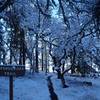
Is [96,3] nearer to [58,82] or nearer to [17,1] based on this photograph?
[17,1]

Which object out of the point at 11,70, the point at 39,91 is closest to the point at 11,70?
the point at 11,70

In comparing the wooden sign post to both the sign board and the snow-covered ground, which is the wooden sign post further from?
the snow-covered ground

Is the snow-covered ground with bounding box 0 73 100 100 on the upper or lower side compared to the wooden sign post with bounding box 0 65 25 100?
lower

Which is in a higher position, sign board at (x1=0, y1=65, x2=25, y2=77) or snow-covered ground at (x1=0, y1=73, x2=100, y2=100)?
sign board at (x1=0, y1=65, x2=25, y2=77)

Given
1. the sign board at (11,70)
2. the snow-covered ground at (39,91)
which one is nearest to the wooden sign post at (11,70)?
the sign board at (11,70)

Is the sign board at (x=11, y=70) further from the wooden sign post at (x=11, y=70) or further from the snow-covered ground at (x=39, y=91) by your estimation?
the snow-covered ground at (x=39, y=91)

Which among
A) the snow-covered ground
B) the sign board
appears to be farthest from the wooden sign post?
the snow-covered ground

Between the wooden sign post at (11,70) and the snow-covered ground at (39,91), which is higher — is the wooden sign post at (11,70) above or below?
above

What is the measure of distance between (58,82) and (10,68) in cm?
2250

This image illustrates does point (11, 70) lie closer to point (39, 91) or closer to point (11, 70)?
point (11, 70)

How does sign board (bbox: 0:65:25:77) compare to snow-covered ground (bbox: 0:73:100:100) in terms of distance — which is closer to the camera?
sign board (bbox: 0:65:25:77)

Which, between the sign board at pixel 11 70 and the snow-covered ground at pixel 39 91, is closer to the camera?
the sign board at pixel 11 70

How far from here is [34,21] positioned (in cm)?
3534

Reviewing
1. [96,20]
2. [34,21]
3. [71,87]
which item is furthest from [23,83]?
[96,20]
